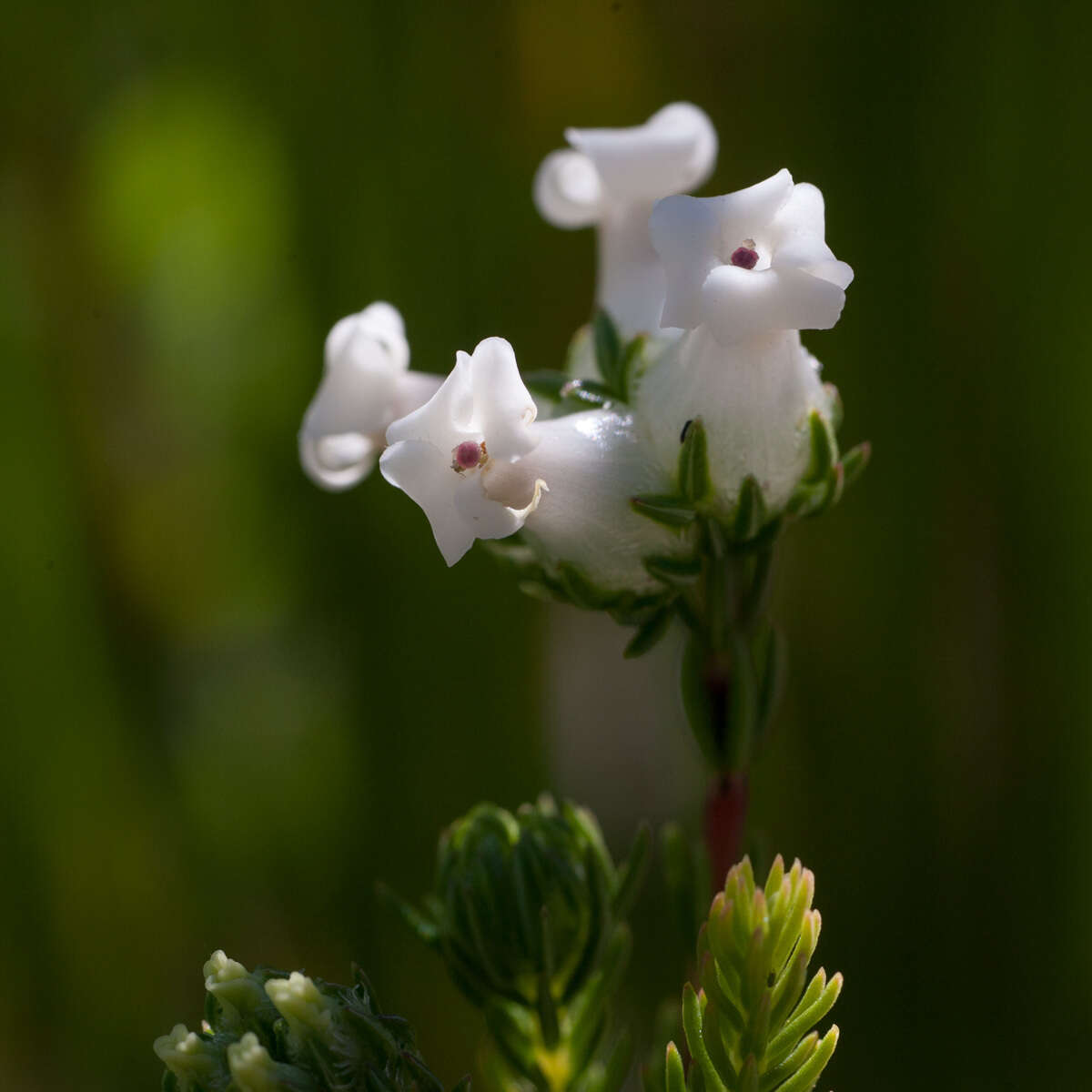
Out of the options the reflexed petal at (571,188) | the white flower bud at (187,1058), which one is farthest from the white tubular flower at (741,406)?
the white flower bud at (187,1058)

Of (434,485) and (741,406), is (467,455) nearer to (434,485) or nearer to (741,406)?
(434,485)

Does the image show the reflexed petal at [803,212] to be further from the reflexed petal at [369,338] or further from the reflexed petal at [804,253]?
the reflexed petal at [369,338]

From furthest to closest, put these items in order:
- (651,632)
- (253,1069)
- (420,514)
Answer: (420,514) → (651,632) → (253,1069)

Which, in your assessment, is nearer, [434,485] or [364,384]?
[434,485]

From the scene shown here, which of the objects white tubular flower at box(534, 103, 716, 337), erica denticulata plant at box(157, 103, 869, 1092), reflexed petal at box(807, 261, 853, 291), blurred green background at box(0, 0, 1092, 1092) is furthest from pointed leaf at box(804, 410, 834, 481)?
blurred green background at box(0, 0, 1092, 1092)

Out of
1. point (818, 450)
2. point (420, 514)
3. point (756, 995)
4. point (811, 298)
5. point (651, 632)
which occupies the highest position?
point (811, 298)

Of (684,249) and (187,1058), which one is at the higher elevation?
(684,249)

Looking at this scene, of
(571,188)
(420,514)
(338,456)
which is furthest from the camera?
(420,514)

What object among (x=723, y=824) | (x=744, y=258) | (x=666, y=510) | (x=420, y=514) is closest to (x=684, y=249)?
(x=744, y=258)
